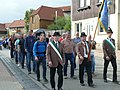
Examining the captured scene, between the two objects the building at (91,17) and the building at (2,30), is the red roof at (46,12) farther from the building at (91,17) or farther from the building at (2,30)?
the building at (2,30)

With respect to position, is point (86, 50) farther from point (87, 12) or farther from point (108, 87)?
point (87, 12)

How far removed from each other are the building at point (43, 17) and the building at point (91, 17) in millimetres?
44814

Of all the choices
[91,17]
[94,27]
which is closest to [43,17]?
[91,17]

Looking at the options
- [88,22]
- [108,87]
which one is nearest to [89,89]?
[108,87]

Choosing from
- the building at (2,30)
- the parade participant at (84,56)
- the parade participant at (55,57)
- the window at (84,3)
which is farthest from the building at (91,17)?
the building at (2,30)

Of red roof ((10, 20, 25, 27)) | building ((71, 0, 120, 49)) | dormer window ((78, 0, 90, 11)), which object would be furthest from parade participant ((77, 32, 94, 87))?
red roof ((10, 20, 25, 27))

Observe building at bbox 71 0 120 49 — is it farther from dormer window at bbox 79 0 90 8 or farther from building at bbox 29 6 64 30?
building at bbox 29 6 64 30

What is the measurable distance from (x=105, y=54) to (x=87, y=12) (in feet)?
79.0

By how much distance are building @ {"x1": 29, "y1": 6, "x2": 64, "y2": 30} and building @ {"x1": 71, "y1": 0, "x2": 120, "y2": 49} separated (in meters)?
44.8

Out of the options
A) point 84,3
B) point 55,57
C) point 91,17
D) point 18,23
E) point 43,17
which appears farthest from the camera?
point 18,23

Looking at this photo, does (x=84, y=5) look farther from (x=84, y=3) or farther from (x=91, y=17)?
(x=91, y=17)

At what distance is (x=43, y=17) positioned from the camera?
85125 millimetres

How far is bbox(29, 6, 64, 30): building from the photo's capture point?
83625 millimetres

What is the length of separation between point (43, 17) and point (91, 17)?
51.8 m
